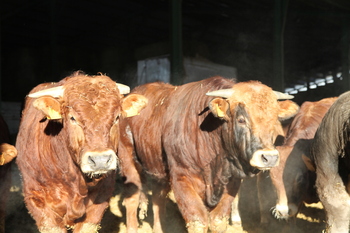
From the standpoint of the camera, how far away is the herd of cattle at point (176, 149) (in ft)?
11.9

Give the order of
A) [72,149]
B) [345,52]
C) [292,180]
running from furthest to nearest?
[345,52] → [292,180] → [72,149]

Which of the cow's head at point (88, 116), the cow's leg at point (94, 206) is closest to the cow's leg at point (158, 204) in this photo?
the cow's leg at point (94, 206)

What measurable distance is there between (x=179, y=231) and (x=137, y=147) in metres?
1.42

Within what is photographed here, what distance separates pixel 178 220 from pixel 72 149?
10.7 feet

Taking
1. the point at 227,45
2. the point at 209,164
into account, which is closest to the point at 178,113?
the point at 209,164

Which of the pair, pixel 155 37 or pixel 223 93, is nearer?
pixel 223 93

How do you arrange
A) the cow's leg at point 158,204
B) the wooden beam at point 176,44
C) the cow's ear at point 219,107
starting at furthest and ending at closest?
1. the wooden beam at point 176,44
2. the cow's leg at point 158,204
3. the cow's ear at point 219,107

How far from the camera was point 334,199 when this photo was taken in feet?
13.3

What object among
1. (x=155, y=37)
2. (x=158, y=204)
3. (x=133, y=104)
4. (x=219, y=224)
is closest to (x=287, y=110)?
(x=219, y=224)

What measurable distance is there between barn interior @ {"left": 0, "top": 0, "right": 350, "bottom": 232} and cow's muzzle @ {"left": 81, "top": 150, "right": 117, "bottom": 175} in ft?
21.4

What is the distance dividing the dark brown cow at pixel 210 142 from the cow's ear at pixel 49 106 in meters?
1.36

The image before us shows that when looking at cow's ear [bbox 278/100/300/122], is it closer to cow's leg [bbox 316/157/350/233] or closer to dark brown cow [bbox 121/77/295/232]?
dark brown cow [bbox 121/77/295/232]

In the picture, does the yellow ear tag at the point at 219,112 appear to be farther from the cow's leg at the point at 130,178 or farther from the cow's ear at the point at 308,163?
the cow's leg at the point at 130,178

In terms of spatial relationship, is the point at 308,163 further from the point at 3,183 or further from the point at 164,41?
the point at 164,41
